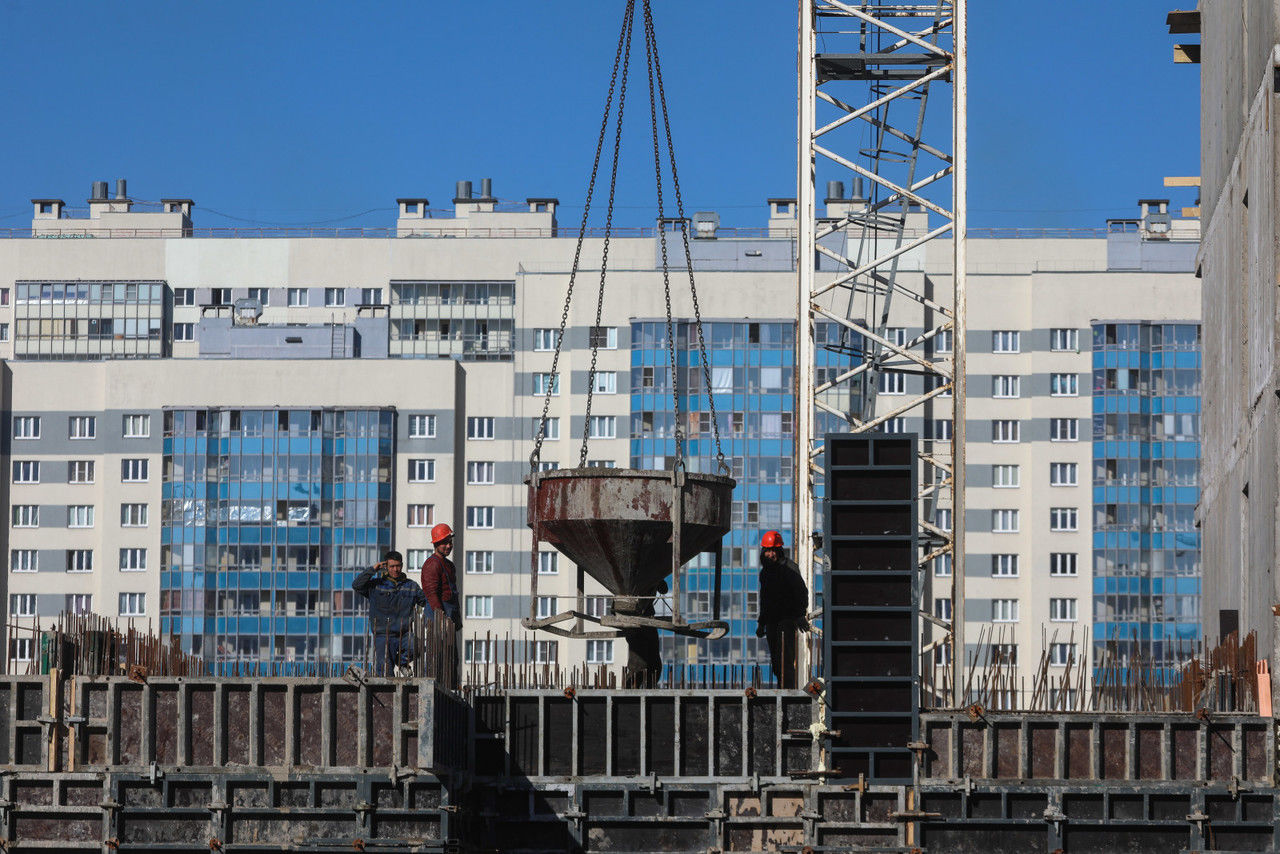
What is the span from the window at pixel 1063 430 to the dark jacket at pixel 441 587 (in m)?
75.5

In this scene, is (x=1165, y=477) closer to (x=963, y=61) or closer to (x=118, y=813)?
(x=963, y=61)

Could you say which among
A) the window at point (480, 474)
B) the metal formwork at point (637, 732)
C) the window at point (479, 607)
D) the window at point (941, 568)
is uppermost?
the window at point (480, 474)

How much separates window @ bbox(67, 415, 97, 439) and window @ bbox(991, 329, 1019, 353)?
42.5 meters

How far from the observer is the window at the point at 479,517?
9931 cm

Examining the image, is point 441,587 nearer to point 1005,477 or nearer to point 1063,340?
point 1005,477

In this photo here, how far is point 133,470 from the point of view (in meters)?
98.6

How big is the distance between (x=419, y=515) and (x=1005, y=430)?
2771 cm

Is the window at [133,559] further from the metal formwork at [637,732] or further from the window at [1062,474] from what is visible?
the metal formwork at [637,732]

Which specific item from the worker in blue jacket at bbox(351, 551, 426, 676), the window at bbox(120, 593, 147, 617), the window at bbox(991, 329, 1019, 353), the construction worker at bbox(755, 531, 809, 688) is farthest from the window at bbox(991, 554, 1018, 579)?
the worker in blue jacket at bbox(351, 551, 426, 676)

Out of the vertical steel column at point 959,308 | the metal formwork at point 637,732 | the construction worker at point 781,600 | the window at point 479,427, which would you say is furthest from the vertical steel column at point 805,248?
the window at point 479,427

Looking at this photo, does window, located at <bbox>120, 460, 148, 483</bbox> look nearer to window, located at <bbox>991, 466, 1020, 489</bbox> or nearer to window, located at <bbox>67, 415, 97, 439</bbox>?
window, located at <bbox>67, 415, 97, 439</bbox>

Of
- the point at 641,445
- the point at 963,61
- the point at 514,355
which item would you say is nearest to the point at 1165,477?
the point at 641,445

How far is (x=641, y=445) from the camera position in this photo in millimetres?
97188

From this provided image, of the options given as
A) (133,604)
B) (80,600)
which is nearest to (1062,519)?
(133,604)
